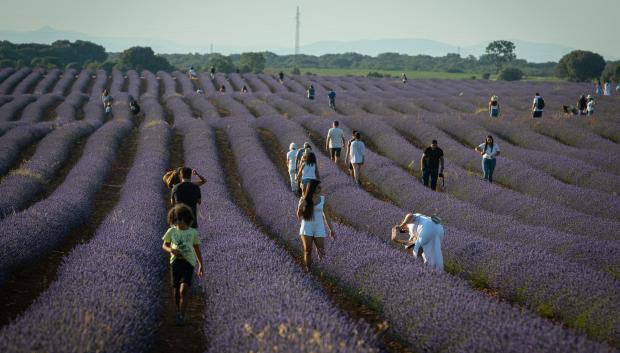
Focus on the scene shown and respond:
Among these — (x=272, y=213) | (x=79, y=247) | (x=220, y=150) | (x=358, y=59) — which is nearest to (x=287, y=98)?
(x=220, y=150)

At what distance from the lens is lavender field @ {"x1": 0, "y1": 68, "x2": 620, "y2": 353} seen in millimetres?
4406

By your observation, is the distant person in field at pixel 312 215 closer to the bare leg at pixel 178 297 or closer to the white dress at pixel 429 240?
the white dress at pixel 429 240

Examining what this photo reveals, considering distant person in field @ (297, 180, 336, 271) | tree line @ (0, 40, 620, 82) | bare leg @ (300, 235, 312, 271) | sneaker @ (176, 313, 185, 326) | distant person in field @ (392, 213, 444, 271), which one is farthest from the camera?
tree line @ (0, 40, 620, 82)

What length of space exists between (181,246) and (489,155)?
31.9ft

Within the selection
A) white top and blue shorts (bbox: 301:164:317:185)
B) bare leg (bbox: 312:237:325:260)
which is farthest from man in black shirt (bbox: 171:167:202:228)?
white top and blue shorts (bbox: 301:164:317:185)

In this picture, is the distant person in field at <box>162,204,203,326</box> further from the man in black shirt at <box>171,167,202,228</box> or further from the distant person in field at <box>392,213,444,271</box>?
the distant person in field at <box>392,213,444,271</box>

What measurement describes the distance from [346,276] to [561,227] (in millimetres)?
4618

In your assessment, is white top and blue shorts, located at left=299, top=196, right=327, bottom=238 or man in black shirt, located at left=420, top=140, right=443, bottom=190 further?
man in black shirt, located at left=420, top=140, right=443, bottom=190

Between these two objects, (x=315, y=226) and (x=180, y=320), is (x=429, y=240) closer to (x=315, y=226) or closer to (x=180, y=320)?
(x=315, y=226)

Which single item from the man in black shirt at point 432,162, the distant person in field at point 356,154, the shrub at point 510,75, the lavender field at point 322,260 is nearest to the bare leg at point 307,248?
the lavender field at point 322,260

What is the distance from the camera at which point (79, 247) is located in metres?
7.36

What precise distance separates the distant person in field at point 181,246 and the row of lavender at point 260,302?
341mm

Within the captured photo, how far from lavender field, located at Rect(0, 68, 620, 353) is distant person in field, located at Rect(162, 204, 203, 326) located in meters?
0.30

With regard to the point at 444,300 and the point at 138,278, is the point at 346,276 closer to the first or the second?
the point at 444,300
